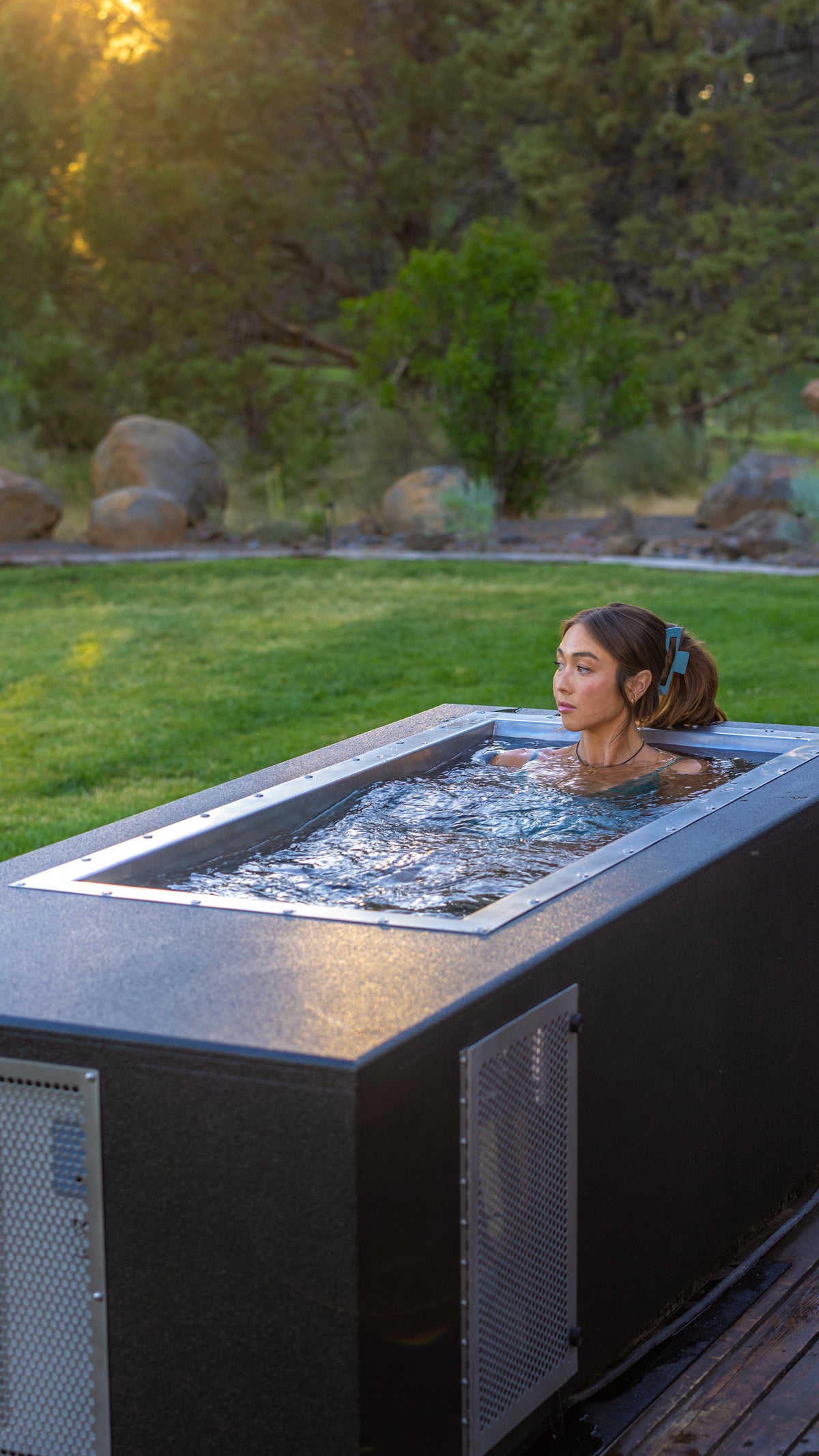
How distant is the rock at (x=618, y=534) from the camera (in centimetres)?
1230

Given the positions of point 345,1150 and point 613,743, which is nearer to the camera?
point 345,1150

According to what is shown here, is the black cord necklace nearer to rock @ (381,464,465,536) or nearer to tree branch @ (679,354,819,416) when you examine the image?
rock @ (381,464,465,536)

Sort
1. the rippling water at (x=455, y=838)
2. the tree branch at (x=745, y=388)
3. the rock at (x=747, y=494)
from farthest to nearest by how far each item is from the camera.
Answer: the tree branch at (x=745, y=388), the rock at (x=747, y=494), the rippling water at (x=455, y=838)

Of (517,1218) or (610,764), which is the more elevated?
(610,764)

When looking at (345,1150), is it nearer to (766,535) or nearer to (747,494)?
(766,535)

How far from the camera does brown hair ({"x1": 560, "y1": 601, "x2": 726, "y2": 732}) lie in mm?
3436

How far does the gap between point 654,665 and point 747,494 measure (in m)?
10.5

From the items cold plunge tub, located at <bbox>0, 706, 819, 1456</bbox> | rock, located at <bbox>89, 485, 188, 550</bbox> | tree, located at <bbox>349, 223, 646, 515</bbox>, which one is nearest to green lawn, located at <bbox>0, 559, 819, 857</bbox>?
rock, located at <bbox>89, 485, 188, 550</bbox>

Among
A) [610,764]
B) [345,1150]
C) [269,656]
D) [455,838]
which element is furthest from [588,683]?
[269,656]

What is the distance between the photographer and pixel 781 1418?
6.77 ft

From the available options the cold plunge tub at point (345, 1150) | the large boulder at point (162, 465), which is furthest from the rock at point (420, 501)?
the cold plunge tub at point (345, 1150)

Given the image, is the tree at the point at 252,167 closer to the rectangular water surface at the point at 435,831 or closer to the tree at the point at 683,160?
the tree at the point at 683,160

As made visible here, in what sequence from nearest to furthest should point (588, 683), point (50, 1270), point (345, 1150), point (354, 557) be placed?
point (345, 1150)
point (50, 1270)
point (588, 683)
point (354, 557)

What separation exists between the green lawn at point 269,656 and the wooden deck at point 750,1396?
3.22 m
